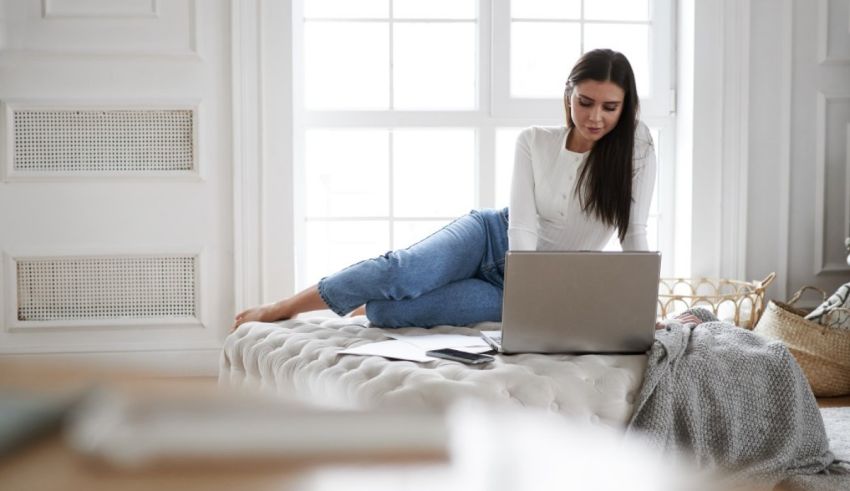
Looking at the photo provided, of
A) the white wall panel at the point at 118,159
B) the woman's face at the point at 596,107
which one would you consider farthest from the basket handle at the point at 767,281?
the white wall panel at the point at 118,159

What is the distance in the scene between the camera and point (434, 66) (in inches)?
139

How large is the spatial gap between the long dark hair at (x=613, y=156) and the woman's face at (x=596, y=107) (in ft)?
0.07

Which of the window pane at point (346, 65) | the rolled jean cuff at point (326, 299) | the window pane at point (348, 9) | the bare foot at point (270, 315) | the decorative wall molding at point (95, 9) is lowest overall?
the bare foot at point (270, 315)

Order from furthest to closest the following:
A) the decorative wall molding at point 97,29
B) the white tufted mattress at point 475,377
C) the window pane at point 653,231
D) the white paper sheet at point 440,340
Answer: the window pane at point 653,231 → the decorative wall molding at point 97,29 → the white paper sheet at point 440,340 → the white tufted mattress at point 475,377

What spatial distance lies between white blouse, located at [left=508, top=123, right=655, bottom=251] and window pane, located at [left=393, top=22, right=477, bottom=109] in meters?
1.07

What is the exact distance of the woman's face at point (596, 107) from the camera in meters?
2.34

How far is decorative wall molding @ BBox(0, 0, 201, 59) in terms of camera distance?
10.4 feet

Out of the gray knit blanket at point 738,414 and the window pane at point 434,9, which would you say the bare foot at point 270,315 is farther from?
the window pane at point 434,9

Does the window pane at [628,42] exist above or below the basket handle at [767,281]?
above

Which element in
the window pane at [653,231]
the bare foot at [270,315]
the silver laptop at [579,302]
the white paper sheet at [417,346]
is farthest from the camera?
the window pane at [653,231]

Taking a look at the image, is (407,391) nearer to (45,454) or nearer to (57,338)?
(45,454)

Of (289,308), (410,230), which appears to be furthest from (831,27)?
(289,308)

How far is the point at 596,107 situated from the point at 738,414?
3.09 ft

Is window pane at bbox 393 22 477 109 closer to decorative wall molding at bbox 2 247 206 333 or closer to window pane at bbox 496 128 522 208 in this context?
window pane at bbox 496 128 522 208
